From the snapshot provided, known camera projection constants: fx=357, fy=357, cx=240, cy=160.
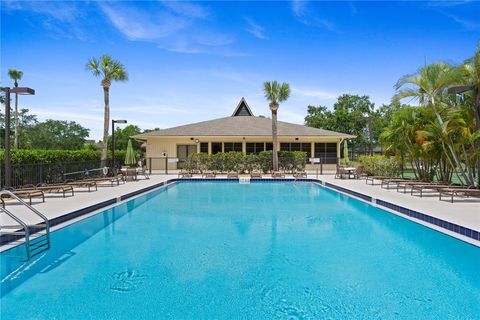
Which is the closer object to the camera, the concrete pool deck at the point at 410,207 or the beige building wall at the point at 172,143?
the concrete pool deck at the point at 410,207

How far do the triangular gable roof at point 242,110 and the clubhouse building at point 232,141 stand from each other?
16.1 ft

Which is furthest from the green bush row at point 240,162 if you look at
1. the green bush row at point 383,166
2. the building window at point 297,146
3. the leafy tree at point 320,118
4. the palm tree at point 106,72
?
the leafy tree at point 320,118

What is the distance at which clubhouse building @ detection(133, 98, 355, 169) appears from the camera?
91.3 feet

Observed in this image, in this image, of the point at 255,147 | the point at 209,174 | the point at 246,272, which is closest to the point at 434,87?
the point at 246,272

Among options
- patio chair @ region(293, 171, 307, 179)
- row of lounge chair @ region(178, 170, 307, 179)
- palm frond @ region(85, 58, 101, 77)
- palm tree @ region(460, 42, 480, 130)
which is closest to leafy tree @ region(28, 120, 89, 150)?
palm frond @ region(85, 58, 101, 77)

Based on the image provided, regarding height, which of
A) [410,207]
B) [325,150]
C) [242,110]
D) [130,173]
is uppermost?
[242,110]

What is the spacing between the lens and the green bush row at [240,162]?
24.2 metres

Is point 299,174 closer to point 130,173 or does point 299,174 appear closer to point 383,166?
point 383,166

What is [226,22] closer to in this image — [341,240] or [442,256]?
[341,240]

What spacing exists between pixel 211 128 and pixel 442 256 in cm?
2431

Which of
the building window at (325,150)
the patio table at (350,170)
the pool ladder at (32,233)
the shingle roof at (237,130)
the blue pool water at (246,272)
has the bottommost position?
the blue pool water at (246,272)

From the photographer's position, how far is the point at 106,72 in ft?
77.4

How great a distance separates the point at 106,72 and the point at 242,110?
1434 cm

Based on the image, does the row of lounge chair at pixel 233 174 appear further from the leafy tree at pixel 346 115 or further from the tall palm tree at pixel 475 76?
the leafy tree at pixel 346 115
